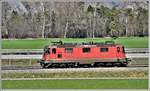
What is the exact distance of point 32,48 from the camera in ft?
16.8

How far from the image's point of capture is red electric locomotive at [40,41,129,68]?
5.62 meters

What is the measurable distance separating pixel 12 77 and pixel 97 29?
51.5 inches

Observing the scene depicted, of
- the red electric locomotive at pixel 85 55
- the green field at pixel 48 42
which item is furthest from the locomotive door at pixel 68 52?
the green field at pixel 48 42

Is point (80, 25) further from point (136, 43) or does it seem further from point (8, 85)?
point (8, 85)

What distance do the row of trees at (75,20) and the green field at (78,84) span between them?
0.60 metres

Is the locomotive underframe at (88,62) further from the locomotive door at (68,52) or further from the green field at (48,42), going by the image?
the green field at (48,42)

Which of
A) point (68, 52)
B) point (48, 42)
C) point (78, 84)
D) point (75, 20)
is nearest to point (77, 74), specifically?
point (78, 84)

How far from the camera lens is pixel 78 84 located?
5176 millimetres

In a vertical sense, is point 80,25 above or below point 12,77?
above

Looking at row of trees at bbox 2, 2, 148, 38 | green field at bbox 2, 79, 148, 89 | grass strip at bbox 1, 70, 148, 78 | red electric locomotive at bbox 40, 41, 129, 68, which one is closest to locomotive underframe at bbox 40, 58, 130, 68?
red electric locomotive at bbox 40, 41, 129, 68

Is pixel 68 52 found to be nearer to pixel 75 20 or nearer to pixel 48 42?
pixel 48 42

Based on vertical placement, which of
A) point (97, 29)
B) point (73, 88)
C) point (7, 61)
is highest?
point (97, 29)

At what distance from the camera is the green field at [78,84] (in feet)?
16.7

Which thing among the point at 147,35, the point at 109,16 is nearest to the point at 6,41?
the point at 109,16
